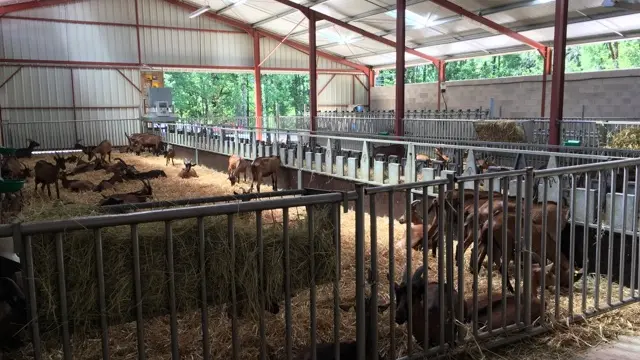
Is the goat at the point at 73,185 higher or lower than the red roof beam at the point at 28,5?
lower

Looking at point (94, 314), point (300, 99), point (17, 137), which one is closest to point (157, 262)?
point (94, 314)

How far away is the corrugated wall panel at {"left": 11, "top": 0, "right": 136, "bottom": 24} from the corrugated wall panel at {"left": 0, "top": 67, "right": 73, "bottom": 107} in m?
Result: 2.28

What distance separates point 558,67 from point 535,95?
958 cm

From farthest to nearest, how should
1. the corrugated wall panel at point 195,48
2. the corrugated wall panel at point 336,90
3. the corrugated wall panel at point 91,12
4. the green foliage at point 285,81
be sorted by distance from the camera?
the green foliage at point 285,81 < the corrugated wall panel at point 336,90 < the corrugated wall panel at point 195,48 < the corrugated wall panel at point 91,12

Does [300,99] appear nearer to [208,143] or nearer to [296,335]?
[208,143]

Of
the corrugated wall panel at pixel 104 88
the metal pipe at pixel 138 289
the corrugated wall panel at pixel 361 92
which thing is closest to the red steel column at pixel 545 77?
the corrugated wall panel at pixel 361 92

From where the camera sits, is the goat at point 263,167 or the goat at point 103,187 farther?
A: the goat at point 103,187

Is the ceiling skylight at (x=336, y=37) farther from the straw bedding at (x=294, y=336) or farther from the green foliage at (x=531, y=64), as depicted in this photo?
the straw bedding at (x=294, y=336)

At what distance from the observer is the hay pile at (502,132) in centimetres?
1420

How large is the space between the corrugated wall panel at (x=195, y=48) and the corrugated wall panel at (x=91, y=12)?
1.12 m

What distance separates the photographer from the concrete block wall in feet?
57.2

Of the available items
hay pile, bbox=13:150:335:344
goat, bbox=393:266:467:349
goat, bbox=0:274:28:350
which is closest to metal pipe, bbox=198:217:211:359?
hay pile, bbox=13:150:335:344

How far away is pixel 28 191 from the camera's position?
1084cm

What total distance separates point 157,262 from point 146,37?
24.1m
